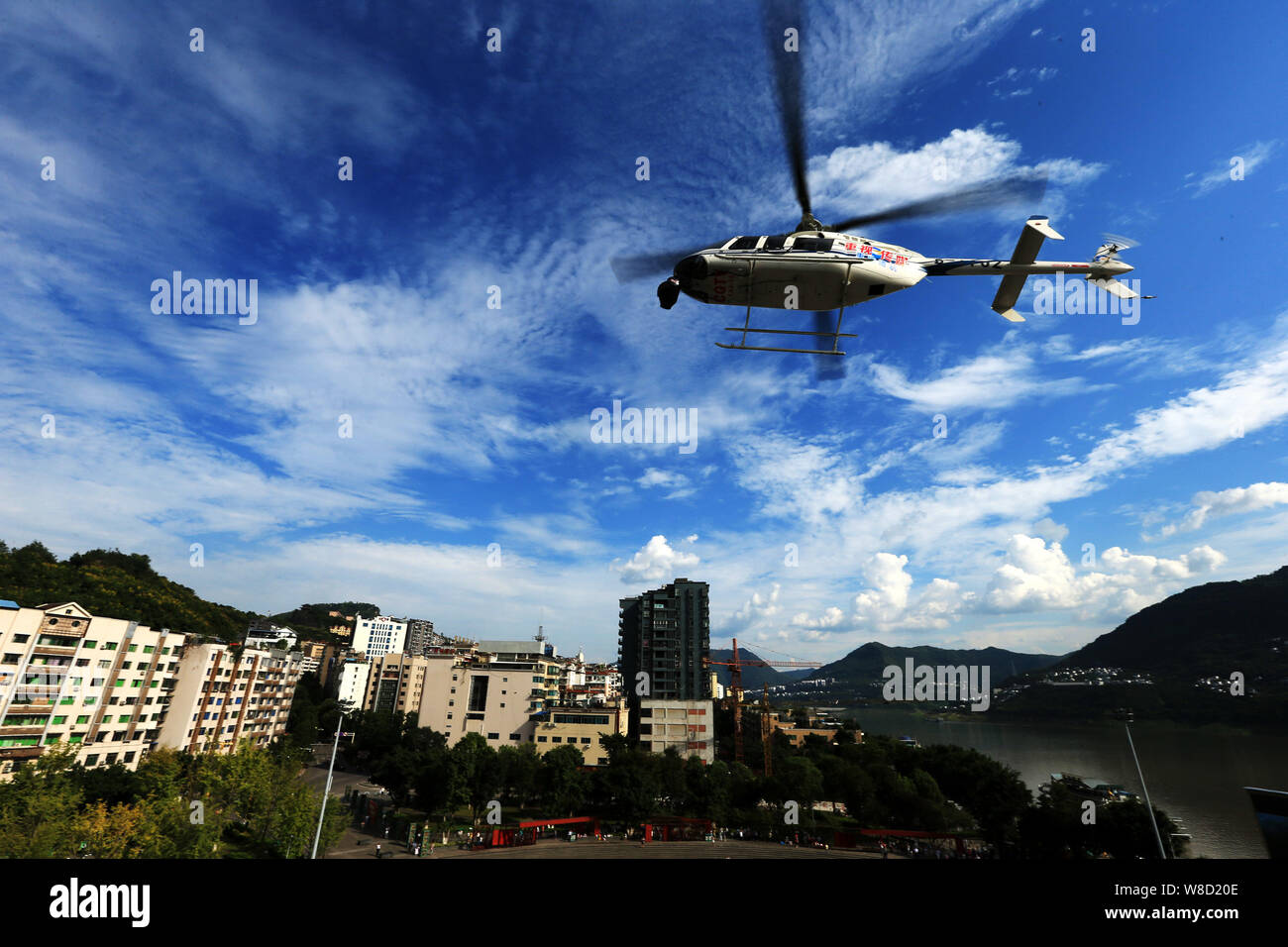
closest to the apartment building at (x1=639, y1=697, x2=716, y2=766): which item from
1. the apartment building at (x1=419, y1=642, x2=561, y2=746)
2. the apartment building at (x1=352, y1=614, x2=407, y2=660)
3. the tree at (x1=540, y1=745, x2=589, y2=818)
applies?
the apartment building at (x1=419, y1=642, x2=561, y2=746)

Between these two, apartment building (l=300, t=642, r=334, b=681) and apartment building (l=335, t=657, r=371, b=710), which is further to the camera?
apartment building (l=300, t=642, r=334, b=681)

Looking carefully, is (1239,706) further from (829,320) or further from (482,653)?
(829,320)

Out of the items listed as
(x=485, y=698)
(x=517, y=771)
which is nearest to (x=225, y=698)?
(x=485, y=698)

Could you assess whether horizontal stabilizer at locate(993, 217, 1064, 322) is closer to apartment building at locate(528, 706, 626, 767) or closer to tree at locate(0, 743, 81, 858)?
tree at locate(0, 743, 81, 858)

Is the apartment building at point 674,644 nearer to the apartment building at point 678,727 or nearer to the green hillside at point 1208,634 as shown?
the apartment building at point 678,727
